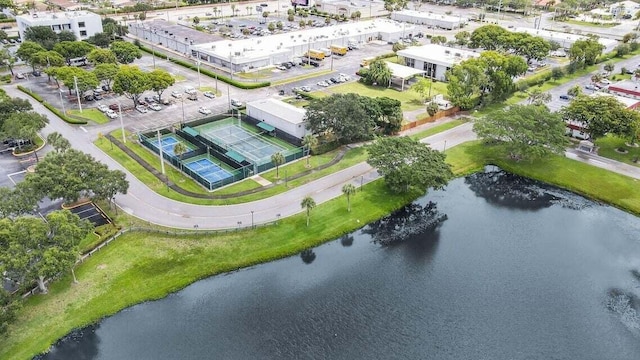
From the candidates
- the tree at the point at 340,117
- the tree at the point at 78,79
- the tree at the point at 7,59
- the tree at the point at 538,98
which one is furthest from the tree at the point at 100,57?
the tree at the point at 538,98

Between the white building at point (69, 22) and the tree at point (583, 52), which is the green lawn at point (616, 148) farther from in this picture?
the white building at point (69, 22)

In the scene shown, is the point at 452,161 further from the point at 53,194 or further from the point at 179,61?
the point at 179,61

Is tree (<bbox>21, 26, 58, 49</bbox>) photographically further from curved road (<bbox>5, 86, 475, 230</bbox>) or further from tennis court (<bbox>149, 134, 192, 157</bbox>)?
curved road (<bbox>5, 86, 475, 230</bbox>)

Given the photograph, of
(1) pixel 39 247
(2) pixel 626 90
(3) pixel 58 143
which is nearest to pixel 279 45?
(3) pixel 58 143

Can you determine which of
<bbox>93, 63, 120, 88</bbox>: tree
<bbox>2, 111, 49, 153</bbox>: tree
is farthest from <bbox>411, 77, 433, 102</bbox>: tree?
<bbox>2, 111, 49, 153</bbox>: tree

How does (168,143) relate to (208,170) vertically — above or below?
above

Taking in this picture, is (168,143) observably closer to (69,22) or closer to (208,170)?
(208,170)
